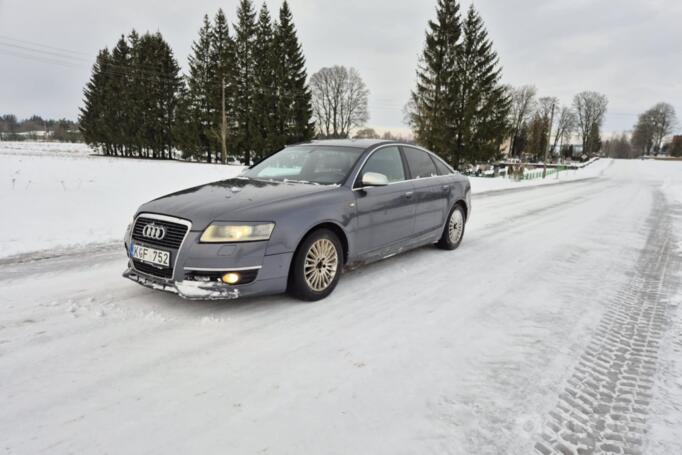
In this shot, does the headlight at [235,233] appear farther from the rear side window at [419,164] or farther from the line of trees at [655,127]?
the line of trees at [655,127]

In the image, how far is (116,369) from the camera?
271 cm

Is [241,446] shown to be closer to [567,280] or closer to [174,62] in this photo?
[567,280]

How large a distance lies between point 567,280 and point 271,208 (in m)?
3.75

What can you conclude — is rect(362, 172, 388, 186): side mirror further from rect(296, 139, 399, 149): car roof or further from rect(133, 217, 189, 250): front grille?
rect(133, 217, 189, 250): front grille

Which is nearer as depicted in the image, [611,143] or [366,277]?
[366,277]

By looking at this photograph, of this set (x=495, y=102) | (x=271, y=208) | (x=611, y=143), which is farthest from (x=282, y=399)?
(x=611, y=143)

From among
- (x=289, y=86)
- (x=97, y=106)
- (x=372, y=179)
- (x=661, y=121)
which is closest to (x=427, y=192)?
(x=372, y=179)

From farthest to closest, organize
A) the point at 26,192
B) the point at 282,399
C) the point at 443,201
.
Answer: the point at 26,192
the point at 443,201
the point at 282,399

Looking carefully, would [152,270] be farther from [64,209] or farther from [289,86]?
[289,86]

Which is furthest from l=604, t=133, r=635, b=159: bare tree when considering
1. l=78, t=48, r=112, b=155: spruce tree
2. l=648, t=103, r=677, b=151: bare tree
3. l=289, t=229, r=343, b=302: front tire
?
l=289, t=229, r=343, b=302: front tire

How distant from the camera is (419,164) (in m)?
5.70

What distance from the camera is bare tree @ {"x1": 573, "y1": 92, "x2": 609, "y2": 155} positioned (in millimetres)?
99312

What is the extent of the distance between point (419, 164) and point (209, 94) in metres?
41.3

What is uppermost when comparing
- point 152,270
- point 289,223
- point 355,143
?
point 355,143
